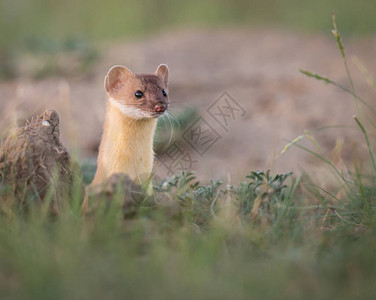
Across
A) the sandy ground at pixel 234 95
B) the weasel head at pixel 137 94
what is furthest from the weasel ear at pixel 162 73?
the sandy ground at pixel 234 95

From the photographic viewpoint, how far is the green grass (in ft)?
6.57

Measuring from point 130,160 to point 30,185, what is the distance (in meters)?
0.84

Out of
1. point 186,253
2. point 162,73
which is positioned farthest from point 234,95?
point 186,253

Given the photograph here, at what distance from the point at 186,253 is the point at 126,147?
150 centimetres

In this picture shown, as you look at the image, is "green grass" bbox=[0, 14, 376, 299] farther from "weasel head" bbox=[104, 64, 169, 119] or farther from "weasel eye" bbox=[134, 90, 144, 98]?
"weasel eye" bbox=[134, 90, 144, 98]

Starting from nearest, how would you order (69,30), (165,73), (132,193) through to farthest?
1. (132,193)
2. (165,73)
3. (69,30)

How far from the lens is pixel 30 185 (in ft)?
9.50

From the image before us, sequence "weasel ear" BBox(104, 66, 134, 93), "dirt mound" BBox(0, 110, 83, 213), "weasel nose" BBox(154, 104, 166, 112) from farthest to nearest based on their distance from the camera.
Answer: "weasel ear" BBox(104, 66, 134, 93)
"weasel nose" BBox(154, 104, 166, 112)
"dirt mound" BBox(0, 110, 83, 213)

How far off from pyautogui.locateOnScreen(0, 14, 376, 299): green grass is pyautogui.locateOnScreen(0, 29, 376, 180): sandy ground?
1.69 metres

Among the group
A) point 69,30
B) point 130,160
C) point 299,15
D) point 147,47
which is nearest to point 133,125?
point 130,160

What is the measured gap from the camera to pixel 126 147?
358cm

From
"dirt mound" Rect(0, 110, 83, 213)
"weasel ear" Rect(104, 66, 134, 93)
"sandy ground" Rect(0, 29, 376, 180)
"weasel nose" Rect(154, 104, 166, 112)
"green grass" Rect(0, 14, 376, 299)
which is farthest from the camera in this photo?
"sandy ground" Rect(0, 29, 376, 180)

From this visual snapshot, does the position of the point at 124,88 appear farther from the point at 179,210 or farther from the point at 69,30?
the point at 69,30

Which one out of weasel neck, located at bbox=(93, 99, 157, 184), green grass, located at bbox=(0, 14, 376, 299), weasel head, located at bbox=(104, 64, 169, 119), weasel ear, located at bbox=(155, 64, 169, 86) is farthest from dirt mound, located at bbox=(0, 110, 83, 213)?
weasel ear, located at bbox=(155, 64, 169, 86)
